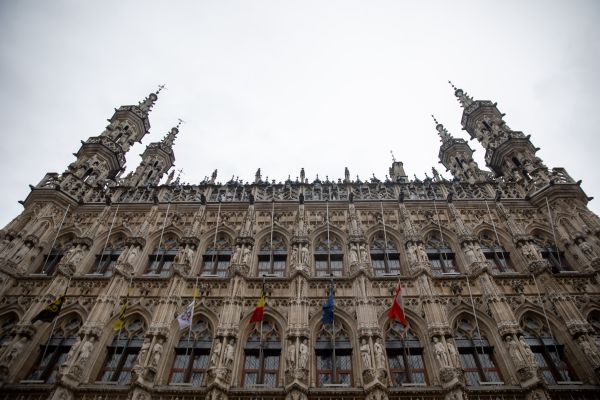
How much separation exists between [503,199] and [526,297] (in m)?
6.77


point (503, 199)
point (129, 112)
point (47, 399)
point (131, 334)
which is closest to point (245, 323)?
point (131, 334)

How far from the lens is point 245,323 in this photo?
17.1 m

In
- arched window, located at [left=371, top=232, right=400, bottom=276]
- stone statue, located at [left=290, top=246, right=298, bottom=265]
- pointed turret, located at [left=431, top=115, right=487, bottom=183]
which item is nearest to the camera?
stone statue, located at [left=290, top=246, right=298, bottom=265]

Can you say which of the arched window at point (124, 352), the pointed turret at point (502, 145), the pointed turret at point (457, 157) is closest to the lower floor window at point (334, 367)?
the arched window at point (124, 352)

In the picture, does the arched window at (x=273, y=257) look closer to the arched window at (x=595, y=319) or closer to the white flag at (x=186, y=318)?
the white flag at (x=186, y=318)

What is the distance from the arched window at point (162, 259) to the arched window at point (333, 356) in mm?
8241

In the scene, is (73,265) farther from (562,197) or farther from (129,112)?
(562,197)

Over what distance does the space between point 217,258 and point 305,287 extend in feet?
16.7

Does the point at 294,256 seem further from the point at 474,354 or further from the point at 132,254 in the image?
the point at 474,354

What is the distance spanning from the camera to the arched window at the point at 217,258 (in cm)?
1983

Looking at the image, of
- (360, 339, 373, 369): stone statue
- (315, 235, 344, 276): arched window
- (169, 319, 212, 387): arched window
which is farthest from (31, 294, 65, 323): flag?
(360, 339, 373, 369): stone statue

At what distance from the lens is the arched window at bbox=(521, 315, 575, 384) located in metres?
15.3

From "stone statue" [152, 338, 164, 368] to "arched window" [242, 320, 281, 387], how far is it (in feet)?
10.7

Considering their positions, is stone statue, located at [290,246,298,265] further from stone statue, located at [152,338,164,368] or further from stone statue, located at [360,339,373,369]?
stone statue, located at [152,338,164,368]
